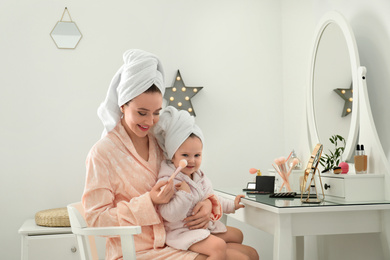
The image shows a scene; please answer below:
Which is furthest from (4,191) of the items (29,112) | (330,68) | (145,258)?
(330,68)

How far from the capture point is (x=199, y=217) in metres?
1.94

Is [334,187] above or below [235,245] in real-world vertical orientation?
above

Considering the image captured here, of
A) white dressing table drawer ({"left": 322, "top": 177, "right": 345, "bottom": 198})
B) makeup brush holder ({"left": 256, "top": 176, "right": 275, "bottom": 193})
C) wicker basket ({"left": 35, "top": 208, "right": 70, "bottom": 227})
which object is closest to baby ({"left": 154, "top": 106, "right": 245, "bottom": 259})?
white dressing table drawer ({"left": 322, "top": 177, "right": 345, "bottom": 198})

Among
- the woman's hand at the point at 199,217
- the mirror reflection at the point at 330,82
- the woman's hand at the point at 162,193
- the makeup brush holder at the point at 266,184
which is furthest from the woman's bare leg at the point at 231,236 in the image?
the mirror reflection at the point at 330,82

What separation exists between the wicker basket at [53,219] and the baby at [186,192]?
4.73ft

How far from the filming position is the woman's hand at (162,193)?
5.91ft

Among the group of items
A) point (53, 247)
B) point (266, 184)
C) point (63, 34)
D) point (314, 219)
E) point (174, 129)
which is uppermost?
point (63, 34)

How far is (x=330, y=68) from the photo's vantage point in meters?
2.79

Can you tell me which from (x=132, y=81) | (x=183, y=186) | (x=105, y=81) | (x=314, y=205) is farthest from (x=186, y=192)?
(x=105, y=81)

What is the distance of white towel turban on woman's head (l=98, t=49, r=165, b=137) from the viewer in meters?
1.88

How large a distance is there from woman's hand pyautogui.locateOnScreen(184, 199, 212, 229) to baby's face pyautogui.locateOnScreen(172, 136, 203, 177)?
0.15 meters

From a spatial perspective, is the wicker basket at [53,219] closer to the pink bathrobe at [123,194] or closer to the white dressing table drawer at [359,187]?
the pink bathrobe at [123,194]

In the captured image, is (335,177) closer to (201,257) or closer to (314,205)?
(314,205)

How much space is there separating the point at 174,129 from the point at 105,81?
6.04 feet
